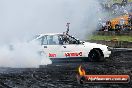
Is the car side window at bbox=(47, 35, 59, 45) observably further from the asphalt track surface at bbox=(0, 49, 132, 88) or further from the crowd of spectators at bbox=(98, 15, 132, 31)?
the crowd of spectators at bbox=(98, 15, 132, 31)

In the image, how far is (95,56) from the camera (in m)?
19.9

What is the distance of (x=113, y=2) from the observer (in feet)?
92.8

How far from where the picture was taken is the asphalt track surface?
1316cm

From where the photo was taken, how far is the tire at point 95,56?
19.8 meters

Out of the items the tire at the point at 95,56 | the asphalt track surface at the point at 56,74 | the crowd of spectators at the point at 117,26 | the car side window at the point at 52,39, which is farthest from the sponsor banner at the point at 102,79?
the crowd of spectators at the point at 117,26

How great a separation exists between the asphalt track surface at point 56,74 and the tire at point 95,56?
45 centimetres

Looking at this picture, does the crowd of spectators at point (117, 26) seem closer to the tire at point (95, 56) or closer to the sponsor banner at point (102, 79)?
the tire at point (95, 56)

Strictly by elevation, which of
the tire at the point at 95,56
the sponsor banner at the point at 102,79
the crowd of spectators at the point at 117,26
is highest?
the crowd of spectators at the point at 117,26

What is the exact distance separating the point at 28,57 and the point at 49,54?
1159mm

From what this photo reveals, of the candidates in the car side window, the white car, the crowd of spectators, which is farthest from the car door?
the crowd of spectators

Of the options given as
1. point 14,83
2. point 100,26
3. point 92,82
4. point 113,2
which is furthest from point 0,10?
point 100,26

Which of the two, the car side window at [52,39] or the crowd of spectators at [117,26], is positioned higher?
the crowd of spectators at [117,26]

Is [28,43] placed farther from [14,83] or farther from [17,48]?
[14,83]

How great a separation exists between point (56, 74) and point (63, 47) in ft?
12.0
